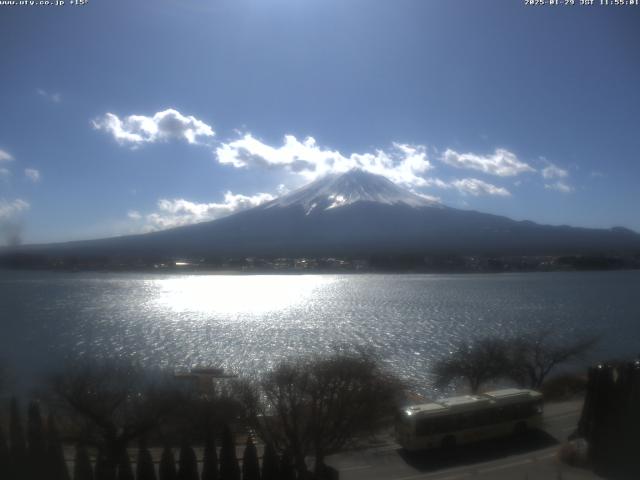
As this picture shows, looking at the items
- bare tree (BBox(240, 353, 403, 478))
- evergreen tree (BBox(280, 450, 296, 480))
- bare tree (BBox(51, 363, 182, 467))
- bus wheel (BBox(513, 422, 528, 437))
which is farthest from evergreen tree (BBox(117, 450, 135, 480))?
bus wheel (BBox(513, 422, 528, 437))

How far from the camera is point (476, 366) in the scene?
7305 mm

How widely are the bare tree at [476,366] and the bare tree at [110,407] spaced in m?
4.08

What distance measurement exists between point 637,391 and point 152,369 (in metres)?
7.04

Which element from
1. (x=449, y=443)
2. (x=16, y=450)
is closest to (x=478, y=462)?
(x=449, y=443)

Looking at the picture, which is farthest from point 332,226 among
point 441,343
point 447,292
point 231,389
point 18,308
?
point 231,389

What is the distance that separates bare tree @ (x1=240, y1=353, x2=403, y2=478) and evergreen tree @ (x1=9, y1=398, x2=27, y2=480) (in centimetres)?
167

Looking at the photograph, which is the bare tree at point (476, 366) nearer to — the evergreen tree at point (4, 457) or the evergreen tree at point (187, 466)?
the evergreen tree at point (187, 466)

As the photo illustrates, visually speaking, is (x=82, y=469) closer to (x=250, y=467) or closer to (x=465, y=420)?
(x=250, y=467)

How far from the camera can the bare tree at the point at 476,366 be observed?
7215 mm

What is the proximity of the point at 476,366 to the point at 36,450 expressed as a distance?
5569 mm

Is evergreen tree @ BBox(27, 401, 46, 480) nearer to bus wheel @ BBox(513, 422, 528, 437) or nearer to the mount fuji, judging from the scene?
bus wheel @ BBox(513, 422, 528, 437)

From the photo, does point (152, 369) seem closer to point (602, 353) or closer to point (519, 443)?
point (519, 443)

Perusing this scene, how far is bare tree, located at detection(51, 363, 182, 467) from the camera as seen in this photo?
13.3 ft

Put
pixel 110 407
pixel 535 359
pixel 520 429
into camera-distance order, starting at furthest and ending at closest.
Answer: pixel 535 359, pixel 520 429, pixel 110 407
